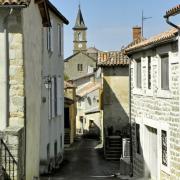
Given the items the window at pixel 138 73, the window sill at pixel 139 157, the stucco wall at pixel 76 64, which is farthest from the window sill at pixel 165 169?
the stucco wall at pixel 76 64

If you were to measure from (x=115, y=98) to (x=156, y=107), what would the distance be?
1698 cm

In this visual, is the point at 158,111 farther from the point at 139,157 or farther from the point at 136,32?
the point at 136,32

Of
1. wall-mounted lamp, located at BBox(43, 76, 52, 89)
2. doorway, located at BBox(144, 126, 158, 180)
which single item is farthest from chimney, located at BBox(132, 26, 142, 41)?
doorway, located at BBox(144, 126, 158, 180)

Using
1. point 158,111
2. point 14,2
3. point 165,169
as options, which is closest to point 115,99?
point 158,111

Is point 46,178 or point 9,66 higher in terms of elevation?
point 9,66

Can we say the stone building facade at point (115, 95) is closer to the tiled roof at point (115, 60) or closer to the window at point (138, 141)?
the tiled roof at point (115, 60)

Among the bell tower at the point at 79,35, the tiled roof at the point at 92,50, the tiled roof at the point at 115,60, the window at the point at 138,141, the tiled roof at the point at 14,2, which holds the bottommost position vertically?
the window at the point at 138,141

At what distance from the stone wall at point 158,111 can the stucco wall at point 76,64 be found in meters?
74.0

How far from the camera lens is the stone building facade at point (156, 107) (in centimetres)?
1611

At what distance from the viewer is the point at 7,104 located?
1345cm

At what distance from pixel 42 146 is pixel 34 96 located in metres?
7.46

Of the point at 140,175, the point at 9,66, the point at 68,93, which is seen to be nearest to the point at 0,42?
the point at 9,66

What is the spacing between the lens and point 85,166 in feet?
89.9

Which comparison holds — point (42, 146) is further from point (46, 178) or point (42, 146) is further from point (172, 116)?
point (172, 116)
